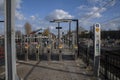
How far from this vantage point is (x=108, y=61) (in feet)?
32.2

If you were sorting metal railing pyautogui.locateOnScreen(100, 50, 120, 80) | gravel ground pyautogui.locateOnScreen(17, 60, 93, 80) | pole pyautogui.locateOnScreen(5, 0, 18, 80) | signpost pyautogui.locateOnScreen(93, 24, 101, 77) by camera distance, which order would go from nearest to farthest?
pole pyautogui.locateOnScreen(5, 0, 18, 80)
metal railing pyautogui.locateOnScreen(100, 50, 120, 80)
gravel ground pyautogui.locateOnScreen(17, 60, 93, 80)
signpost pyautogui.locateOnScreen(93, 24, 101, 77)

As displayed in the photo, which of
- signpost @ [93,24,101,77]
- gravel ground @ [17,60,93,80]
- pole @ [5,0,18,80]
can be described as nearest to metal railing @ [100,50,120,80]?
signpost @ [93,24,101,77]

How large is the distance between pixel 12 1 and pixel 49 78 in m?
5.77

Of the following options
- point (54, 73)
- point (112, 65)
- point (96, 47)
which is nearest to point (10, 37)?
point (112, 65)

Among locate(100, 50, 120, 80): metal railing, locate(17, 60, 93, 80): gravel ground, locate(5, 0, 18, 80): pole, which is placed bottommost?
locate(17, 60, 93, 80): gravel ground

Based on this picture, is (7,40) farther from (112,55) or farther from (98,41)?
(98,41)

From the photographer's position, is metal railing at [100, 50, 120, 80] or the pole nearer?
the pole


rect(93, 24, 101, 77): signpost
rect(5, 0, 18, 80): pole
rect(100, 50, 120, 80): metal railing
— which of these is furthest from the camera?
rect(93, 24, 101, 77): signpost

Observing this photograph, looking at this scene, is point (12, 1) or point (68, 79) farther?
point (68, 79)

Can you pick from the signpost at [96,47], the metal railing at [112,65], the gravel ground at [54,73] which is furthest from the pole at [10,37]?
the signpost at [96,47]

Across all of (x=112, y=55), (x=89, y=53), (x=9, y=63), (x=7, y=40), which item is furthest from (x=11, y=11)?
(x=89, y=53)

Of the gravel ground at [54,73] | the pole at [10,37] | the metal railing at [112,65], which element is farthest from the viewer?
the gravel ground at [54,73]

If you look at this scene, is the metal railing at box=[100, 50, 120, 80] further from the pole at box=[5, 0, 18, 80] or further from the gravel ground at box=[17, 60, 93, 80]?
the pole at box=[5, 0, 18, 80]

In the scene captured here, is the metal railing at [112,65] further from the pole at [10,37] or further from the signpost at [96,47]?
the pole at [10,37]
